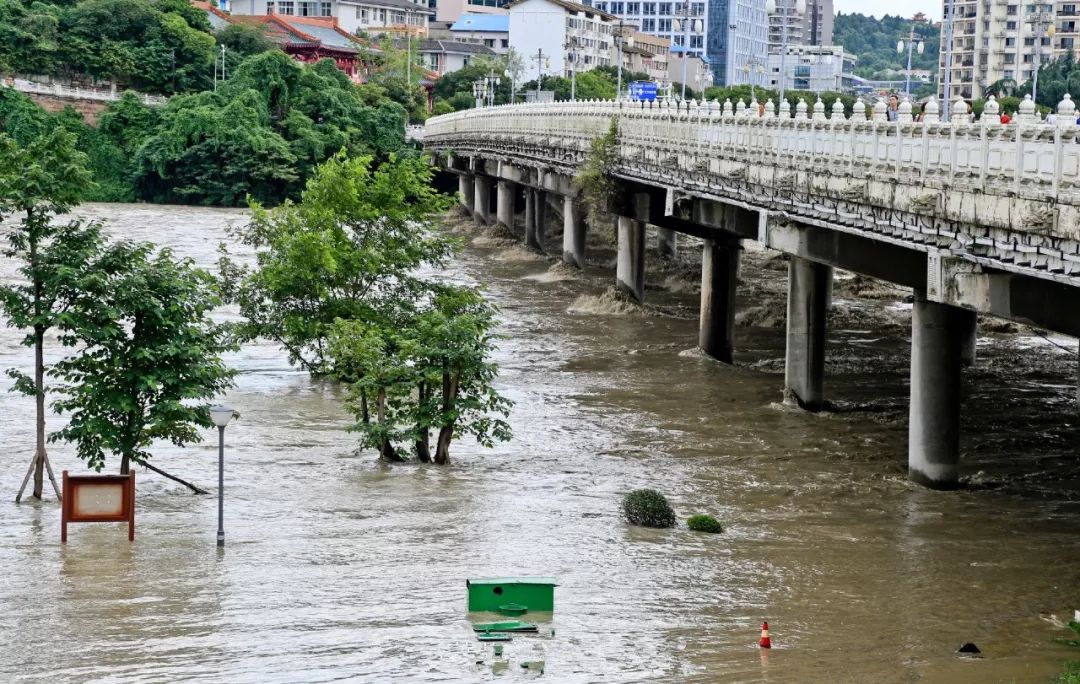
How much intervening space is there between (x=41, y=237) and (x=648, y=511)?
10.3m

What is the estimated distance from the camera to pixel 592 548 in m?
26.4

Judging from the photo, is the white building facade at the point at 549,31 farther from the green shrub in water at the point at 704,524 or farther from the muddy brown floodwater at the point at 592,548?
the green shrub in water at the point at 704,524

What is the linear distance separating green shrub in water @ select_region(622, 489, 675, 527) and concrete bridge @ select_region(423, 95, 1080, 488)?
17.5 ft

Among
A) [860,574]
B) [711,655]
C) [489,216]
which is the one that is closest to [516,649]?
[711,655]

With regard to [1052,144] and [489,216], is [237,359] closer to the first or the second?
[1052,144]

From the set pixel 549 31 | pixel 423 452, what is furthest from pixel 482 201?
pixel 549 31

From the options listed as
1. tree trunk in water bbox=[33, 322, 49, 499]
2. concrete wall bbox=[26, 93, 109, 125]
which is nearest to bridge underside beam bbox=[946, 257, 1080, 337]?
tree trunk in water bbox=[33, 322, 49, 499]

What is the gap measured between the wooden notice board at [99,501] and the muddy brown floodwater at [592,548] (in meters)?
0.42

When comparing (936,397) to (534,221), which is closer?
(936,397)

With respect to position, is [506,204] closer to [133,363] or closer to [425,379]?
[425,379]

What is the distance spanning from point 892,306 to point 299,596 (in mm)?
42312

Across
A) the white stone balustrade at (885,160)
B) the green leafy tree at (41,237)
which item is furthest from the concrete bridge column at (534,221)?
the green leafy tree at (41,237)

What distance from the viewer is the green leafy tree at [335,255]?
40.9 m

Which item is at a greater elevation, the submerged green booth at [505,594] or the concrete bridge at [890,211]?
the concrete bridge at [890,211]
